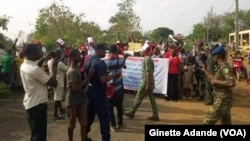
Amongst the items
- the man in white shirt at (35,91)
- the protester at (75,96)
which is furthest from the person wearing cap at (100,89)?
the man in white shirt at (35,91)

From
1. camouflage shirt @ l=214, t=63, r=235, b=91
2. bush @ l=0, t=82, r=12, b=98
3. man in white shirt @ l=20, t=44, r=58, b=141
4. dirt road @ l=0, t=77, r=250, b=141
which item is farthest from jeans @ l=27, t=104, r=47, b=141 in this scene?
bush @ l=0, t=82, r=12, b=98

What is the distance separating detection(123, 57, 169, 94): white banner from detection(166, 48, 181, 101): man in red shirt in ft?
0.60

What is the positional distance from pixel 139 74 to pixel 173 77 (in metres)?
1.25

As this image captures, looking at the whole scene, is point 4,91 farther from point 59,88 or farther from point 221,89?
point 221,89

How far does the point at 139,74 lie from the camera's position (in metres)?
12.9

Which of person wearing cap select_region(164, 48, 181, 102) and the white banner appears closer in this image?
person wearing cap select_region(164, 48, 181, 102)

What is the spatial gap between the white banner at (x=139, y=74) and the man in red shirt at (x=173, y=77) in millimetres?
184

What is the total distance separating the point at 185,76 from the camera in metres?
12.4

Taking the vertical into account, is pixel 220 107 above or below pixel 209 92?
above

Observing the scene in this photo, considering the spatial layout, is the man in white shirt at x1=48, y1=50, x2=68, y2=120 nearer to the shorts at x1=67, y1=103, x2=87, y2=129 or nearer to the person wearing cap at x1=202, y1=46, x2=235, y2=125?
the shorts at x1=67, y1=103, x2=87, y2=129

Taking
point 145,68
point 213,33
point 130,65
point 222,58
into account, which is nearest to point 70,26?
point 130,65

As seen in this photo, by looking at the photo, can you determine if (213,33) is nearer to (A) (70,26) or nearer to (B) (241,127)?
(A) (70,26)

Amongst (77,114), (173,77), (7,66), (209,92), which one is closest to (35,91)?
(77,114)

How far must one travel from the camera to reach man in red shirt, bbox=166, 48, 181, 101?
1204 cm
